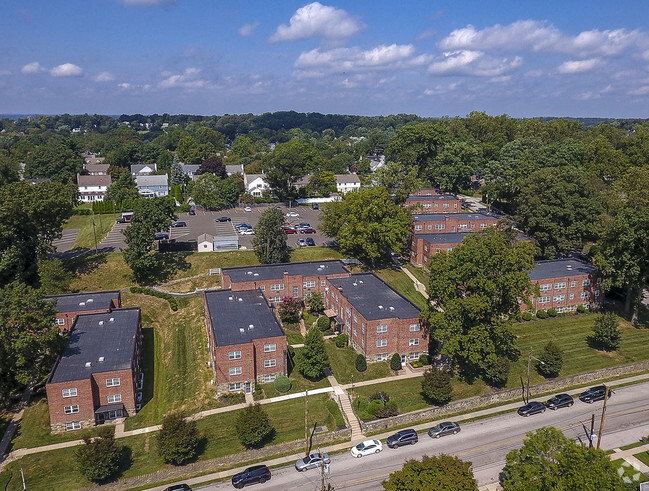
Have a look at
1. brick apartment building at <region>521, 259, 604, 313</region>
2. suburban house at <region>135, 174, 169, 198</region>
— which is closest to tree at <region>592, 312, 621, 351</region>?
brick apartment building at <region>521, 259, 604, 313</region>

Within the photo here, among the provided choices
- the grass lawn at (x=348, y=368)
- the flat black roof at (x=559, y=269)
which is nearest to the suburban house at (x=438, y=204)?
the flat black roof at (x=559, y=269)

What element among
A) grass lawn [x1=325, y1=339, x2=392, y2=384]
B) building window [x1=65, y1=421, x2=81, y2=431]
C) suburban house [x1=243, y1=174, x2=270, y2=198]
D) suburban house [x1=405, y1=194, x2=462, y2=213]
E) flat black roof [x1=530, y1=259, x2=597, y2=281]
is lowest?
building window [x1=65, y1=421, x2=81, y2=431]

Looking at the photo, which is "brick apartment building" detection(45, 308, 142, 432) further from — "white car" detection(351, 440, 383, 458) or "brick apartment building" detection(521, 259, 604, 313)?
"brick apartment building" detection(521, 259, 604, 313)

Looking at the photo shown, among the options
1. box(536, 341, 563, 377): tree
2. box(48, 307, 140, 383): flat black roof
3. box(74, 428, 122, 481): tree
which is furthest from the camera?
box(536, 341, 563, 377): tree

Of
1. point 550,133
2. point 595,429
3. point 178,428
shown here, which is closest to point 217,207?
point 178,428

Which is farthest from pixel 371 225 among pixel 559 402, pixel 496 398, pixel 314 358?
pixel 559 402

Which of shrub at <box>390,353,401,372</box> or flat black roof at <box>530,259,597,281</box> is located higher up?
flat black roof at <box>530,259,597,281</box>

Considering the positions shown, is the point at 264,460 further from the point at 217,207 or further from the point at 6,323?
the point at 217,207

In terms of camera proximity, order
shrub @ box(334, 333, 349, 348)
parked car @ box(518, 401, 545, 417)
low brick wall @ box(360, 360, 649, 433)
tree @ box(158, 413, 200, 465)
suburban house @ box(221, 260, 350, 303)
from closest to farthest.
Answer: tree @ box(158, 413, 200, 465) < low brick wall @ box(360, 360, 649, 433) < parked car @ box(518, 401, 545, 417) < shrub @ box(334, 333, 349, 348) < suburban house @ box(221, 260, 350, 303)
